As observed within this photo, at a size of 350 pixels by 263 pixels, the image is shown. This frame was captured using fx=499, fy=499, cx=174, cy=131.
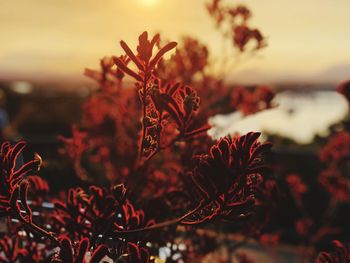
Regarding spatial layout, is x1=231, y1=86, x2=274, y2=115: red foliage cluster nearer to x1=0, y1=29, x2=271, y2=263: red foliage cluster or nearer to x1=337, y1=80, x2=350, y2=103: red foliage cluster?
x1=337, y1=80, x2=350, y2=103: red foliage cluster

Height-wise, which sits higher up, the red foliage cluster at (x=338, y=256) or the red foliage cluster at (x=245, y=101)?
the red foliage cluster at (x=245, y=101)

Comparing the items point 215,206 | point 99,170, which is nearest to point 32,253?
point 215,206

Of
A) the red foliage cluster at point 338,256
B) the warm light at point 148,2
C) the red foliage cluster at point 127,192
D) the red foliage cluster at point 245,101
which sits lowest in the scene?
the red foliage cluster at point 338,256

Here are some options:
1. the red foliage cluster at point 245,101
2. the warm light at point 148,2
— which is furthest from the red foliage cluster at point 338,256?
the warm light at point 148,2

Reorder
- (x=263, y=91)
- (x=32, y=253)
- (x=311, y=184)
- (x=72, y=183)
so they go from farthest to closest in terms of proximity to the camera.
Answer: (x=311, y=184) < (x=72, y=183) < (x=263, y=91) < (x=32, y=253)

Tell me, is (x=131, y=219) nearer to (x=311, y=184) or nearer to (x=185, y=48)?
(x=185, y=48)

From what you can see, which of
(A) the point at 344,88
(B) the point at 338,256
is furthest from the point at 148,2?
(B) the point at 338,256

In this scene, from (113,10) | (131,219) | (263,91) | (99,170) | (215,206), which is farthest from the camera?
(99,170)

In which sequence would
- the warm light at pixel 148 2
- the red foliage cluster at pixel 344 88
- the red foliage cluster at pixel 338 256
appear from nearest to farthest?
the red foliage cluster at pixel 338 256
the red foliage cluster at pixel 344 88
the warm light at pixel 148 2

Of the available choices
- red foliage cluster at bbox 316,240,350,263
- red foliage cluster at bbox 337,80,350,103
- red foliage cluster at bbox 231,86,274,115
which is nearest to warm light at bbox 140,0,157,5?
red foliage cluster at bbox 231,86,274,115

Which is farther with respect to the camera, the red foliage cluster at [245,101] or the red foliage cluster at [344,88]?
the red foliage cluster at [245,101]

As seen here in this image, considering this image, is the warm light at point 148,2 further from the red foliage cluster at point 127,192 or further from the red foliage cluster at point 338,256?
the red foliage cluster at point 338,256
